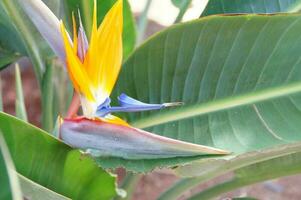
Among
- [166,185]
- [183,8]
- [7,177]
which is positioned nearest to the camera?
[7,177]

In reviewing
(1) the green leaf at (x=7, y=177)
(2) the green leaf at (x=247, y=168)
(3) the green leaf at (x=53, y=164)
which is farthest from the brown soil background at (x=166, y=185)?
(1) the green leaf at (x=7, y=177)

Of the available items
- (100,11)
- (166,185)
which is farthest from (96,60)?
(166,185)

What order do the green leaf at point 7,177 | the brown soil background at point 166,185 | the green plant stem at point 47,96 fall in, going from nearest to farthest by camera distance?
the green leaf at point 7,177, the green plant stem at point 47,96, the brown soil background at point 166,185

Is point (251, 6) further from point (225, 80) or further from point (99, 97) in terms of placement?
point (99, 97)

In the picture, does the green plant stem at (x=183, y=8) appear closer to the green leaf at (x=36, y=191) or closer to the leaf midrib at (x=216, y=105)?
the leaf midrib at (x=216, y=105)

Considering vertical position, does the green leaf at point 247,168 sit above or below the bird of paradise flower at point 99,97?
above

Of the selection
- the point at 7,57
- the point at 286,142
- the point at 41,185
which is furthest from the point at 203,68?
the point at 7,57

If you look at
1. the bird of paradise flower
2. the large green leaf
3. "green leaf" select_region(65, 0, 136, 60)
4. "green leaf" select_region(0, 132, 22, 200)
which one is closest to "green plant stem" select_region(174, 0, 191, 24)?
"green leaf" select_region(65, 0, 136, 60)
